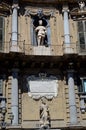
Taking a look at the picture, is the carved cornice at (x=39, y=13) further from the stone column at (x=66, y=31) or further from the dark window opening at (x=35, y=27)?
the stone column at (x=66, y=31)

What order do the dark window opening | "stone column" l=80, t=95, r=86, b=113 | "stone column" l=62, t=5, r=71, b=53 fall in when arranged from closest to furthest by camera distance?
"stone column" l=80, t=95, r=86, b=113 → "stone column" l=62, t=5, r=71, b=53 → the dark window opening

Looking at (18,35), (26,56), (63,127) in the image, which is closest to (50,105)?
(63,127)

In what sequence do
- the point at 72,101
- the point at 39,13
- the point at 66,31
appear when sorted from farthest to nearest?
the point at 39,13
the point at 66,31
the point at 72,101

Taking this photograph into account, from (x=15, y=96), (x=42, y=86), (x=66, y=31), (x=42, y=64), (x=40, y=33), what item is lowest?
(x=15, y=96)

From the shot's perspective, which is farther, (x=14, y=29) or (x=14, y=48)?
(x=14, y=29)

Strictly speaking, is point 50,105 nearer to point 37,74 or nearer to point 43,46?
point 37,74

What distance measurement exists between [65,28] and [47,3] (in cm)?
161

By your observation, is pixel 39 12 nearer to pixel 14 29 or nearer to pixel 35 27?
pixel 35 27

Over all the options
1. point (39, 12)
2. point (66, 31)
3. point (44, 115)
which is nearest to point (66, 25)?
point (66, 31)

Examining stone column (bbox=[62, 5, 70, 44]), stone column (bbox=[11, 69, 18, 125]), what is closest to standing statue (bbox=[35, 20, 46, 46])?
stone column (bbox=[62, 5, 70, 44])

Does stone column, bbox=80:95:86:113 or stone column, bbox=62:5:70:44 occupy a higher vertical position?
stone column, bbox=62:5:70:44

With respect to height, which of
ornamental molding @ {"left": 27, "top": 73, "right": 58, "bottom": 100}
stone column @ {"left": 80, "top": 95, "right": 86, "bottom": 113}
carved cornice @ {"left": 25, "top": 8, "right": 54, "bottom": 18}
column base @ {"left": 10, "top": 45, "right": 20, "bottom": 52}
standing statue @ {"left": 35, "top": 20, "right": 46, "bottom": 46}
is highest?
carved cornice @ {"left": 25, "top": 8, "right": 54, "bottom": 18}

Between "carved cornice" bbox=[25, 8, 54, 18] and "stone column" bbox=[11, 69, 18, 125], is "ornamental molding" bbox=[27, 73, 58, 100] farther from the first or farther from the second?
"carved cornice" bbox=[25, 8, 54, 18]

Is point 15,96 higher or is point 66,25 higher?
point 66,25
